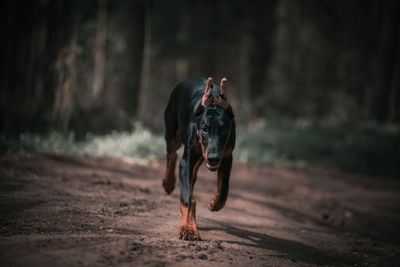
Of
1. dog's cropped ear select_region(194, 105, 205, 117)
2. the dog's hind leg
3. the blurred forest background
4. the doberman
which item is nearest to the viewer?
the doberman

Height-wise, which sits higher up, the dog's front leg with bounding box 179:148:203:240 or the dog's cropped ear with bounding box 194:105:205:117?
the dog's cropped ear with bounding box 194:105:205:117

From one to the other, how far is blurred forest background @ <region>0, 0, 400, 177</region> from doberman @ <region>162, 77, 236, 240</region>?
17.0 feet

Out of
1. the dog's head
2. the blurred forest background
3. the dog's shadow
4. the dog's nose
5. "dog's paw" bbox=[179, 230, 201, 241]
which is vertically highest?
the blurred forest background

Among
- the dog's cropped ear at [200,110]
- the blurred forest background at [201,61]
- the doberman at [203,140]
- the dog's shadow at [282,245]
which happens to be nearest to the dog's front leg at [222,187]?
the doberman at [203,140]

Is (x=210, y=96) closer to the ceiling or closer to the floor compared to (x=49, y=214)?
closer to the ceiling

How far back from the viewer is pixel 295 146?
13.3 m

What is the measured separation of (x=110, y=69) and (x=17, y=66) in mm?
2897

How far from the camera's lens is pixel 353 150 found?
13.0 metres

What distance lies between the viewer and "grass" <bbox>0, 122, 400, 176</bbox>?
9.12 meters

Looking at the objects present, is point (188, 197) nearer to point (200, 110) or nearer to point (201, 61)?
point (200, 110)

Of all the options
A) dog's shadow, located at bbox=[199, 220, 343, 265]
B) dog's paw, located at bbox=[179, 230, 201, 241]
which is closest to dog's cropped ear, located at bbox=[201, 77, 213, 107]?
dog's paw, located at bbox=[179, 230, 201, 241]

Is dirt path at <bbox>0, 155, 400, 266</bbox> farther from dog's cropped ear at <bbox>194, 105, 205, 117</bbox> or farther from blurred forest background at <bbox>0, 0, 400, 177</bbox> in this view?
blurred forest background at <bbox>0, 0, 400, 177</bbox>

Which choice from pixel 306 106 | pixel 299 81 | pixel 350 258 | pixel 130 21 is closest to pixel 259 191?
pixel 350 258

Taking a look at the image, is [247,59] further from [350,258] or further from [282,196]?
[350,258]
